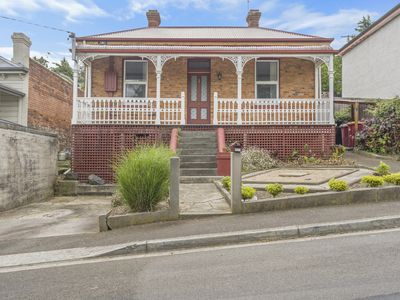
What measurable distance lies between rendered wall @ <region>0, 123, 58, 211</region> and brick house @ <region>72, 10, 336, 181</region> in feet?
3.27

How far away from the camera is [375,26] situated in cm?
1942

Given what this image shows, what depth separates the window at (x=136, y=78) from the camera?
51.8 ft

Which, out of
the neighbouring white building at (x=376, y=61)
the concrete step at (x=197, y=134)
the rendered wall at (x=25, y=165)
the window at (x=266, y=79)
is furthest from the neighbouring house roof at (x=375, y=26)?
the rendered wall at (x=25, y=165)

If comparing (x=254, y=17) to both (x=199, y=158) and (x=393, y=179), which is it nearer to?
(x=199, y=158)

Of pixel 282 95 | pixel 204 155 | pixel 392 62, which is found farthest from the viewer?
pixel 392 62

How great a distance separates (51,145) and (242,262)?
34.8ft

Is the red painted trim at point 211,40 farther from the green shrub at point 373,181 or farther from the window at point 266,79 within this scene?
Result: the green shrub at point 373,181

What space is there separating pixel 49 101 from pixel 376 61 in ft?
54.4

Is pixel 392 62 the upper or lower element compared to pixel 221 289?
upper

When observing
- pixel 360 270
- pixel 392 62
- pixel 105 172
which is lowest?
pixel 360 270

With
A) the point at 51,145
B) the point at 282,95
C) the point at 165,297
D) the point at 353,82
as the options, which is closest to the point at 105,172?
the point at 51,145

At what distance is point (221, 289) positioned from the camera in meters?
3.74

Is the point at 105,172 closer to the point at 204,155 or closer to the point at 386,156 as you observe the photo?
the point at 204,155

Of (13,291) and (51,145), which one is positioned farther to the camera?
(51,145)
